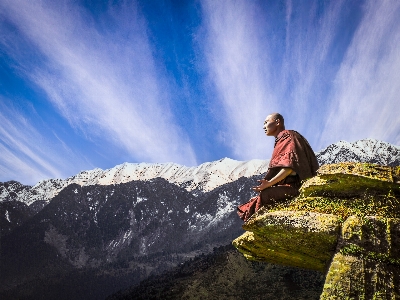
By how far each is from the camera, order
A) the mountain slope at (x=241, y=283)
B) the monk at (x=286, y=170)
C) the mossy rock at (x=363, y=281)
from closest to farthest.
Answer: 1. the mossy rock at (x=363, y=281)
2. the monk at (x=286, y=170)
3. the mountain slope at (x=241, y=283)

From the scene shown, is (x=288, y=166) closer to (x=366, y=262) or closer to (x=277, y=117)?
(x=277, y=117)

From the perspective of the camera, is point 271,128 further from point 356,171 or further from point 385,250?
point 385,250

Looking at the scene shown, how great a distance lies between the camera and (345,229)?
15.9 ft

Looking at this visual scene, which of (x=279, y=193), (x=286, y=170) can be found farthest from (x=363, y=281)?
(x=286, y=170)

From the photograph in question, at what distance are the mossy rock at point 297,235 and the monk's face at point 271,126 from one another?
6.93 ft

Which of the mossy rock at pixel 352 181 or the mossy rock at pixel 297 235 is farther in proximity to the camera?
the mossy rock at pixel 352 181

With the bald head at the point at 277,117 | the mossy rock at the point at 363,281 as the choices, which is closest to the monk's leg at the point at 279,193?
the bald head at the point at 277,117

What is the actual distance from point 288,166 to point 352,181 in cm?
126

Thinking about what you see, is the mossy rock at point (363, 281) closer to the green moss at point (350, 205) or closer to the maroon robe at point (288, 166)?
the green moss at point (350, 205)

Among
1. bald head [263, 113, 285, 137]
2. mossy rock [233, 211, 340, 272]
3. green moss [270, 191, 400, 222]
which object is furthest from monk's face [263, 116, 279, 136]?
mossy rock [233, 211, 340, 272]

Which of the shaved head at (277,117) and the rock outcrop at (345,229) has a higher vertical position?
the shaved head at (277,117)

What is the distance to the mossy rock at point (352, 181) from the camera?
5.44m

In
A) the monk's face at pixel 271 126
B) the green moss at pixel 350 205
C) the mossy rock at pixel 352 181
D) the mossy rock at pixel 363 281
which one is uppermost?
the monk's face at pixel 271 126

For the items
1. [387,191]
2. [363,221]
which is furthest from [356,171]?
[363,221]
